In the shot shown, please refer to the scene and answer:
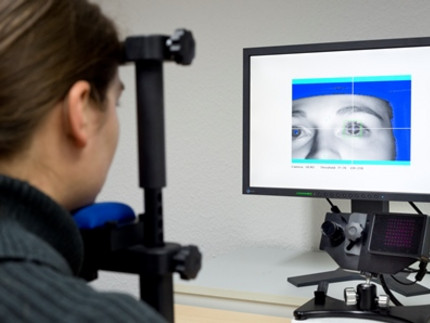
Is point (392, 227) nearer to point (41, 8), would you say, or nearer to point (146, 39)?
point (146, 39)

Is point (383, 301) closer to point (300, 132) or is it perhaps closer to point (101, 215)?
point (300, 132)

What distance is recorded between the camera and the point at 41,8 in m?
0.59

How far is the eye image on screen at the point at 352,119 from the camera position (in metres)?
1.32

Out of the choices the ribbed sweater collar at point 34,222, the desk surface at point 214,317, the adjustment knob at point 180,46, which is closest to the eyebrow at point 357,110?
the desk surface at point 214,317

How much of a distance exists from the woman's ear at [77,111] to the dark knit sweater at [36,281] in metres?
0.08

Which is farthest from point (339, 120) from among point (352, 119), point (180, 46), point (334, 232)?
point (180, 46)

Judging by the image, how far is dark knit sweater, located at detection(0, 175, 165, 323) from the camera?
46 cm

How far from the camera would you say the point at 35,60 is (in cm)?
58

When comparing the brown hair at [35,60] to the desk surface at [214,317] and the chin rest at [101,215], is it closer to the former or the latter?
the chin rest at [101,215]

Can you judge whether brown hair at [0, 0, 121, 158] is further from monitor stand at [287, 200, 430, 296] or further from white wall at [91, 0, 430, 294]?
white wall at [91, 0, 430, 294]

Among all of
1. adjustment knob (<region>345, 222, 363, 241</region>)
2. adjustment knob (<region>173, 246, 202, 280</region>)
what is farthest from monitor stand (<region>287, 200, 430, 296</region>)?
adjustment knob (<region>173, 246, 202, 280</region>)

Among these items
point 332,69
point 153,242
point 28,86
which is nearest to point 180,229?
point 332,69

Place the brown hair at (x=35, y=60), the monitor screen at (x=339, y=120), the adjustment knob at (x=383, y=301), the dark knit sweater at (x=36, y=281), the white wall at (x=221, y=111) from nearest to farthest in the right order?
1. the dark knit sweater at (x=36, y=281)
2. the brown hair at (x=35, y=60)
3. the adjustment knob at (x=383, y=301)
4. the monitor screen at (x=339, y=120)
5. the white wall at (x=221, y=111)

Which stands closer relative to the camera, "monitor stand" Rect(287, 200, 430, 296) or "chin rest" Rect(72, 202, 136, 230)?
"chin rest" Rect(72, 202, 136, 230)
